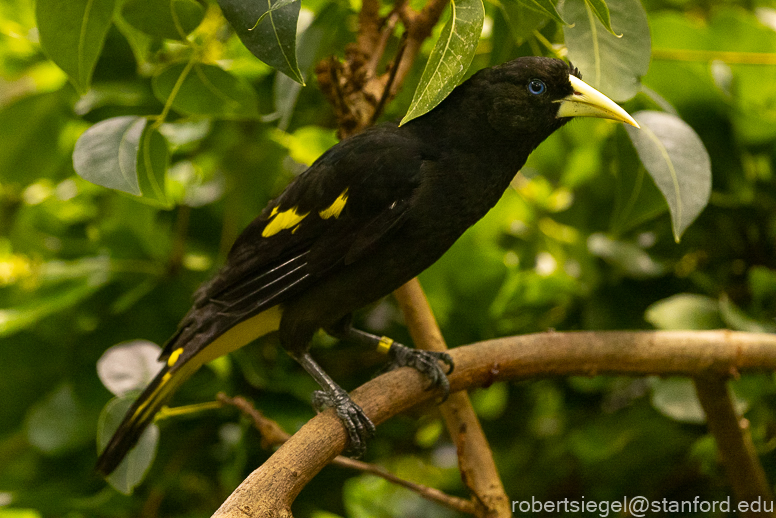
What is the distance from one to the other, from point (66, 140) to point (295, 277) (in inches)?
42.8

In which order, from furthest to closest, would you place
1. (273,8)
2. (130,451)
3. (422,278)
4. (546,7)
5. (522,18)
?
(422,278)
(130,451)
(522,18)
(546,7)
(273,8)

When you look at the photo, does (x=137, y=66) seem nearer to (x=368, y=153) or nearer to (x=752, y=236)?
(x=368, y=153)

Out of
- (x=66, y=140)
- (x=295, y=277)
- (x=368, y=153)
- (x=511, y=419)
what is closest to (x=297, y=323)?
(x=295, y=277)

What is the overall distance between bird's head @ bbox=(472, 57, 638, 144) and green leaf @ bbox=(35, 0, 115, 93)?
0.66m

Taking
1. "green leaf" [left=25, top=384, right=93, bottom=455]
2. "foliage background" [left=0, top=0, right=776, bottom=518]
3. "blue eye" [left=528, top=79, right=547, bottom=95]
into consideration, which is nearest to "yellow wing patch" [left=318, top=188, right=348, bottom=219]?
"foliage background" [left=0, top=0, right=776, bottom=518]

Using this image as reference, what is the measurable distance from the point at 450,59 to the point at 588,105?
0.41 m

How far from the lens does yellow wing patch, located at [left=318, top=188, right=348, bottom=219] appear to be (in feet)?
4.10

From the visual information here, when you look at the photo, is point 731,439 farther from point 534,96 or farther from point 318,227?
point 318,227

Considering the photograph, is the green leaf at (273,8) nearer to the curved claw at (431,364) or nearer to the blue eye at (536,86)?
the blue eye at (536,86)

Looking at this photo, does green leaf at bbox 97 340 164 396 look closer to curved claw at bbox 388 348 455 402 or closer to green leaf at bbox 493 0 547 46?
curved claw at bbox 388 348 455 402

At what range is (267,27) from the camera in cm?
88

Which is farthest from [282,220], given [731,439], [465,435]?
[731,439]

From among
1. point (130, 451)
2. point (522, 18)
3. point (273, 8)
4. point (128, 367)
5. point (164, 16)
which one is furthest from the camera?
point (128, 367)

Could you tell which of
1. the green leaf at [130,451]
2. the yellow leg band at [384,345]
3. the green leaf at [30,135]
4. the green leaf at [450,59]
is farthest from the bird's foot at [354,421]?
the green leaf at [30,135]
